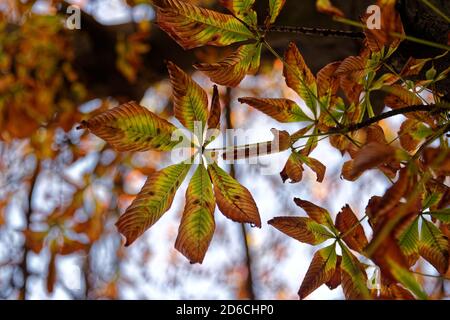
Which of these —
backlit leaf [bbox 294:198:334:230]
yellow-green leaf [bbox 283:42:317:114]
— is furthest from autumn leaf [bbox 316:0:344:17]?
backlit leaf [bbox 294:198:334:230]

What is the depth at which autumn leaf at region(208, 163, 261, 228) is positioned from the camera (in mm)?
454

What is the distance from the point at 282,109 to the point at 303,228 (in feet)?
0.37

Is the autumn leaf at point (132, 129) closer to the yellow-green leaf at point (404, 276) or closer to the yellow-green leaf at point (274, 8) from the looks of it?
the yellow-green leaf at point (274, 8)

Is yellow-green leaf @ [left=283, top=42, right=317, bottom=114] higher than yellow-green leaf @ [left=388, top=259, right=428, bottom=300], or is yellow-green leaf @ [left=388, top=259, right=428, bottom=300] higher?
yellow-green leaf @ [left=283, top=42, right=317, bottom=114]

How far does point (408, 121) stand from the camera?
0.51 m

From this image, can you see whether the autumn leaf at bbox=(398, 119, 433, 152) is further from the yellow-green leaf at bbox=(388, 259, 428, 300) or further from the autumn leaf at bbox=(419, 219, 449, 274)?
the yellow-green leaf at bbox=(388, 259, 428, 300)

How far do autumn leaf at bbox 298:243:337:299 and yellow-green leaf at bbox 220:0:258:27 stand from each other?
0.69 feet

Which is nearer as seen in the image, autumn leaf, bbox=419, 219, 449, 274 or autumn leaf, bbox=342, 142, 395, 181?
autumn leaf, bbox=342, 142, 395, 181

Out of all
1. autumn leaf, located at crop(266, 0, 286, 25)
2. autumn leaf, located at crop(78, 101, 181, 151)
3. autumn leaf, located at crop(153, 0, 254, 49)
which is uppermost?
autumn leaf, located at crop(266, 0, 286, 25)

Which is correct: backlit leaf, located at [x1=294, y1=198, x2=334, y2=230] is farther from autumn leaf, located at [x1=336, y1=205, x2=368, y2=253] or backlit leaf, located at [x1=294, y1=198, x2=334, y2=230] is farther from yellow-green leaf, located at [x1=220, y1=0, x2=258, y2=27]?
yellow-green leaf, located at [x1=220, y1=0, x2=258, y2=27]

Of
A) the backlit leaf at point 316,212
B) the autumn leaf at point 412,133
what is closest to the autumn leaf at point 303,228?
the backlit leaf at point 316,212

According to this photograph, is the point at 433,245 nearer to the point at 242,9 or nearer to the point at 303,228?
the point at 303,228

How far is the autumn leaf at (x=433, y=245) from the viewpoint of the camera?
1.48 ft

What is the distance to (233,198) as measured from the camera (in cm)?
46
